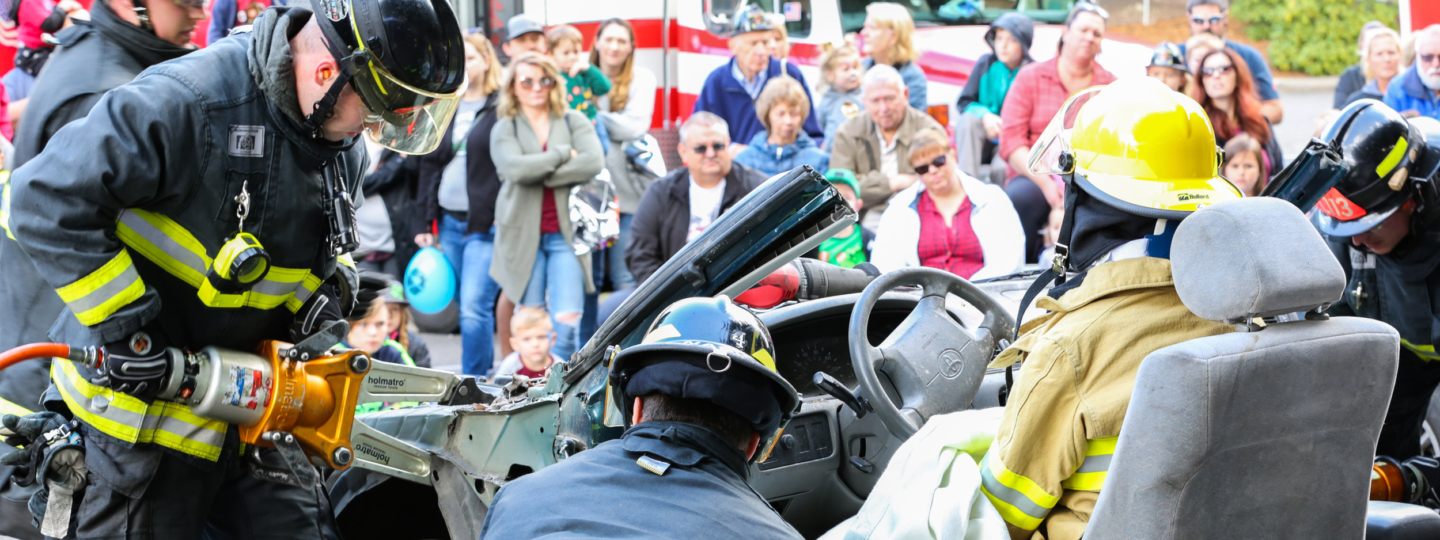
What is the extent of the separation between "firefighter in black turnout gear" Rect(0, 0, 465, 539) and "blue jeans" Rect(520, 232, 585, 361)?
3501mm

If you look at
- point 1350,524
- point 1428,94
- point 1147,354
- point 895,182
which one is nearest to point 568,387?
point 1147,354

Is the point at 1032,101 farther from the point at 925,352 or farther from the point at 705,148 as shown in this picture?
the point at 925,352

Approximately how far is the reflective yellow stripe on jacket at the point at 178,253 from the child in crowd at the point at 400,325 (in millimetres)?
2871

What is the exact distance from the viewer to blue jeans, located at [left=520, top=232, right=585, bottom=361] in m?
6.66

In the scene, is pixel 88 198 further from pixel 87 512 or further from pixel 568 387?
pixel 568 387

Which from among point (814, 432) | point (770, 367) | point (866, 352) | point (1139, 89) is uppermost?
point (1139, 89)

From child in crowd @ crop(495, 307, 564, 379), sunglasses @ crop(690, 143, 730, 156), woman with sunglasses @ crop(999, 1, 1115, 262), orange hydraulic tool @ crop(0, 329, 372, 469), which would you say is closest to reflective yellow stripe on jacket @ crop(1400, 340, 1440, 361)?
woman with sunglasses @ crop(999, 1, 1115, 262)

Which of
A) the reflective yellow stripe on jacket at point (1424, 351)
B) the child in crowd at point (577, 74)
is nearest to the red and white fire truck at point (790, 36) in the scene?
the child in crowd at point (577, 74)

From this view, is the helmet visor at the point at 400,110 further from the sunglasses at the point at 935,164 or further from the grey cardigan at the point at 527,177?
the grey cardigan at the point at 527,177

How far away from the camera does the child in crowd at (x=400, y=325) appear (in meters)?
6.04

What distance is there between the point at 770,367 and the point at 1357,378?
108 cm

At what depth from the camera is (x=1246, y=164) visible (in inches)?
264

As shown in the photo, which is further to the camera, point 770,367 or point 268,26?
point 268,26

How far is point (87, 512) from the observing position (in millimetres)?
2943
